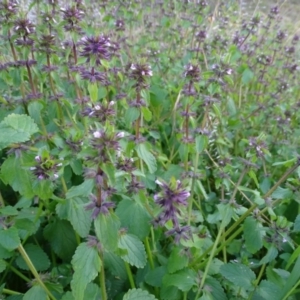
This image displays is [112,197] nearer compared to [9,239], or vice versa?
[9,239]

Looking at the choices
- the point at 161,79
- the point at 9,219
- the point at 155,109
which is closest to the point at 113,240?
the point at 9,219

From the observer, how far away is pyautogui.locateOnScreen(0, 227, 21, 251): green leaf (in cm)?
157

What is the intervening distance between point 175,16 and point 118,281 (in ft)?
10.5

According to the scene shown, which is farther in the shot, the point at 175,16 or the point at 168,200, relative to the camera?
the point at 175,16

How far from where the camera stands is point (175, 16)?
171 inches

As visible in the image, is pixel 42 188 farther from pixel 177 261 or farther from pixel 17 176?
pixel 177 261

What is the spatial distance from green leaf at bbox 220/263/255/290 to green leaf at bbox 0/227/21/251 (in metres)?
0.99

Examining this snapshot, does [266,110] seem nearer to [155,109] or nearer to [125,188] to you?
[155,109]

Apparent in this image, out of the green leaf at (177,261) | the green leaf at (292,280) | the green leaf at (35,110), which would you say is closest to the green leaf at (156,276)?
the green leaf at (177,261)

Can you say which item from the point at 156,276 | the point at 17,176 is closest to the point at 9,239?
the point at 17,176

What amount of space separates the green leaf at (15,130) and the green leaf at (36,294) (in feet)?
2.16

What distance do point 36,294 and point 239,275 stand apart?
969 mm

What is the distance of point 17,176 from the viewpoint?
63.4 inches

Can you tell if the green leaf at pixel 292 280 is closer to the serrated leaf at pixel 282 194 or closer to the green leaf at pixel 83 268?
the serrated leaf at pixel 282 194
